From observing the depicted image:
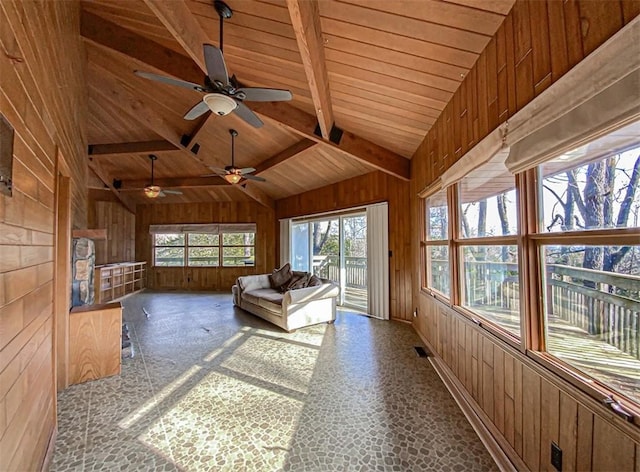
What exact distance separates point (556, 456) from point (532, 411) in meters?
0.21

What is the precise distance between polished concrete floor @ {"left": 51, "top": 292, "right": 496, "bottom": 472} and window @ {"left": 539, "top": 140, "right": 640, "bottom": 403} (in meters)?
0.99

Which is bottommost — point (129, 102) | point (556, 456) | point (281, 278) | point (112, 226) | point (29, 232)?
point (556, 456)

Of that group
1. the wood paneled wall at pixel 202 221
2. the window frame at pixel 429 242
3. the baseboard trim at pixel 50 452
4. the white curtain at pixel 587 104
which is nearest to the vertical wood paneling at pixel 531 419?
the white curtain at pixel 587 104

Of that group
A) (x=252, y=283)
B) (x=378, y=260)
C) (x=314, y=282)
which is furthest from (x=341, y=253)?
(x=252, y=283)

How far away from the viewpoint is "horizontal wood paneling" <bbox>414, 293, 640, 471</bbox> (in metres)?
1.12

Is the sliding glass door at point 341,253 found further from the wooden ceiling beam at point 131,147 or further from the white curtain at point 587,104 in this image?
the white curtain at point 587,104

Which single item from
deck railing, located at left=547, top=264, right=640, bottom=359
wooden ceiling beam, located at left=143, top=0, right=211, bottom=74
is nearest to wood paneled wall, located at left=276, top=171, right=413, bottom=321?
deck railing, located at left=547, top=264, right=640, bottom=359

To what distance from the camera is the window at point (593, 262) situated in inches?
43.8

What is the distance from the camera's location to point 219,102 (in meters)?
2.50

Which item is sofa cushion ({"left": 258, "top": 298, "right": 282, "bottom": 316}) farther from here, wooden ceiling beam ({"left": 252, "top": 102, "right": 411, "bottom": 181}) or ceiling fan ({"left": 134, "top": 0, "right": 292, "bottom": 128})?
ceiling fan ({"left": 134, "top": 0, "right": 292, "bottom": 128})

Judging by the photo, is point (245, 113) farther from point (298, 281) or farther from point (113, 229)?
point (113, 229)

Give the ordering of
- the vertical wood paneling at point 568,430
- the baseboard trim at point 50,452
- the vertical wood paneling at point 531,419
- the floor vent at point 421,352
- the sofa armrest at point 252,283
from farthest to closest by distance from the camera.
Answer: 1. the sofa armrest at point 252,283
2. the floor vent at point 421,352
3. the baseboard trim at point 50,452
4. the vertical wood paneling at point 531,419
5. the vertical wood paneling at point 568,430

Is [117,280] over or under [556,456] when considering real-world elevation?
over

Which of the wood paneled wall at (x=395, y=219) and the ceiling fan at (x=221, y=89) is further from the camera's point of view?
the wood paneled wall at (x=395, y=219)
